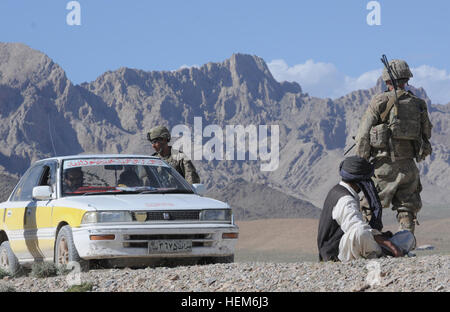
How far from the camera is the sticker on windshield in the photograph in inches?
392

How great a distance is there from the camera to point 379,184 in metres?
11.1

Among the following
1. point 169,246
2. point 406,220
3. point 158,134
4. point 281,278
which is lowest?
point 281,278

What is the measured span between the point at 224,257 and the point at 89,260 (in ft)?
4.94

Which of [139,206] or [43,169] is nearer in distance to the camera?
[139,206]

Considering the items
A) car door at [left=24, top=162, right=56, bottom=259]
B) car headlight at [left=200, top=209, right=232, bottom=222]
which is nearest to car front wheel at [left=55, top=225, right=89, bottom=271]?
car door at [left=24, top=162, right=56, bottom=259]

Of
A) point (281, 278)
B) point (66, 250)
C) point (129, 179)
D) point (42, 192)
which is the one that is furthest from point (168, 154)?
point (281, 278)

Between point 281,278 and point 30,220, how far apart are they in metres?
4.16

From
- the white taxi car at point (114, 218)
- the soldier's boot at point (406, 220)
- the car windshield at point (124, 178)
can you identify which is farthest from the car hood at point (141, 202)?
the soldier's boot at point (406, 220)

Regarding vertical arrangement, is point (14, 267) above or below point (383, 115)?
below

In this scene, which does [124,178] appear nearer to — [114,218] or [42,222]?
[42,222]

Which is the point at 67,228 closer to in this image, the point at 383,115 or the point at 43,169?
the point at 43,169

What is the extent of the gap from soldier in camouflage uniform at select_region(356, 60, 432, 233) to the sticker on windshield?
274 cm

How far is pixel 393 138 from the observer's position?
11.0 m
